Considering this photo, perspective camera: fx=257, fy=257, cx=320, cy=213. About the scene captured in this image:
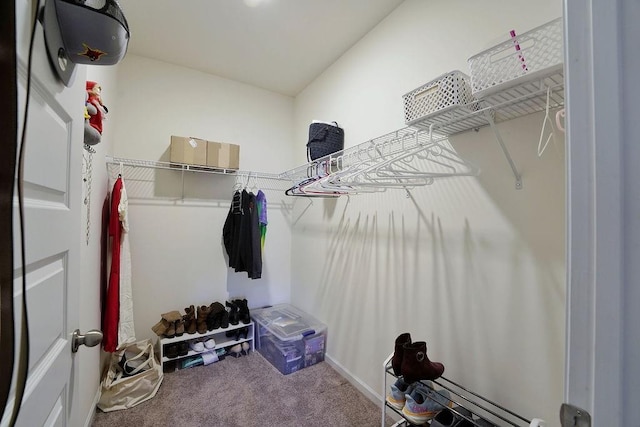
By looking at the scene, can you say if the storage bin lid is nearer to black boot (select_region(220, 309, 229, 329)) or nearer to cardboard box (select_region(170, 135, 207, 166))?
black boot (select_region(220, 309, 229, 329))

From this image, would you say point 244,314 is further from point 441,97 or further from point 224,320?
point 441,97

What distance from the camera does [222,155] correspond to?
2.36 m

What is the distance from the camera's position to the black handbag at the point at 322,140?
6.73 ft

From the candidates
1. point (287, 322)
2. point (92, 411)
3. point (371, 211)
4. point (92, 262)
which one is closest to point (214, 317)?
point (287, 322)

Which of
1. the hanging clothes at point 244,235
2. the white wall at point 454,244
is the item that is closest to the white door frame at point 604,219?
the white wall at point 454,244

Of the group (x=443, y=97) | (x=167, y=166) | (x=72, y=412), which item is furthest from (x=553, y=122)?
(x=167, y=166)

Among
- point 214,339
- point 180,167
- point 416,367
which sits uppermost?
point 180,167

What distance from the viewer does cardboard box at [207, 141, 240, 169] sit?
2.31 metres

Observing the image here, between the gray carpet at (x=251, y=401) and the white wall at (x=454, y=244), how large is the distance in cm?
19

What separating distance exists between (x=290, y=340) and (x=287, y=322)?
265 mm

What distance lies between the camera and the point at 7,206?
36cm

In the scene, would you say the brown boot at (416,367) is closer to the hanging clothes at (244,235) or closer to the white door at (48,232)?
the white door at (48,232)

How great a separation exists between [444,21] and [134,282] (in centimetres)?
292

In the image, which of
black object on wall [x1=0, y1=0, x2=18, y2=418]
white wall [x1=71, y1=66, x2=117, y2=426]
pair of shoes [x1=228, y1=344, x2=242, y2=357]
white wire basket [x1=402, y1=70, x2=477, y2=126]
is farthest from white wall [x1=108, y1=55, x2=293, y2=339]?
black object on wall [x1=0, y1=0, x2=18, y2=418]
